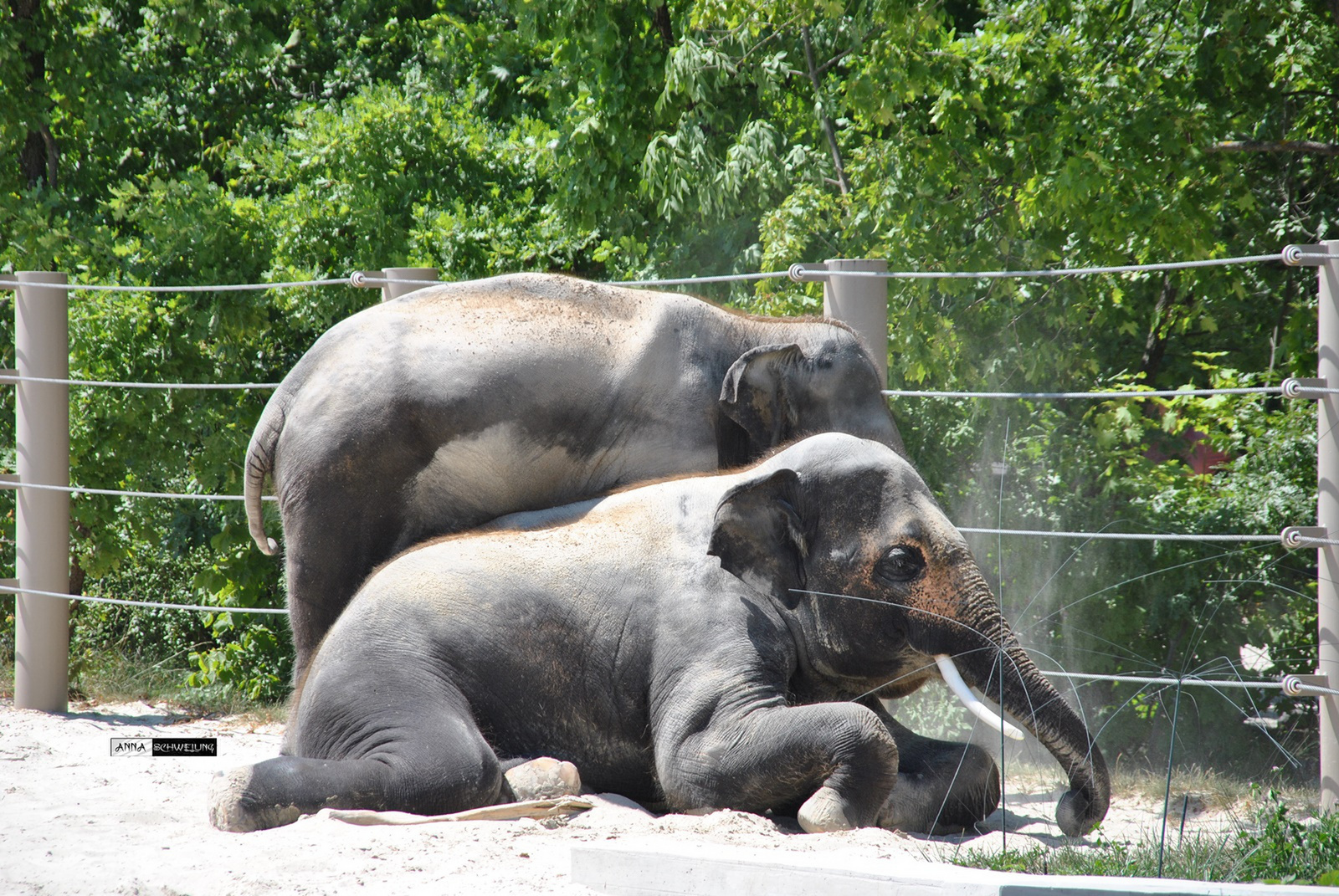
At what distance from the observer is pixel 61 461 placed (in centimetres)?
620

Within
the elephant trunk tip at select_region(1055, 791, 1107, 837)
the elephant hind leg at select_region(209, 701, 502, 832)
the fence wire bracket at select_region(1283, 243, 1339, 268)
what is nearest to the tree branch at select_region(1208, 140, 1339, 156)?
the fence wire bracket at select_region(1283, 243, 1339, 268)

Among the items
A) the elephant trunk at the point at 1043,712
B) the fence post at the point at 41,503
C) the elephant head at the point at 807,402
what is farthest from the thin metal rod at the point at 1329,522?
the fence post at the point at 41,503

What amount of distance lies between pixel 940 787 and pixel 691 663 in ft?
2.53

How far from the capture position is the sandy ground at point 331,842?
305 centimetres

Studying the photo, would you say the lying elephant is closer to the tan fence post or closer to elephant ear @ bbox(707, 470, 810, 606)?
elephant ear @ bbox(707, 470, 810, 606)

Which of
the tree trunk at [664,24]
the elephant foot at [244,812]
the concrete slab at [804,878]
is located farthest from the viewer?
the tree trunk at [664,24]

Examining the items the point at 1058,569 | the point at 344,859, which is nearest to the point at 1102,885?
the point at 344,859


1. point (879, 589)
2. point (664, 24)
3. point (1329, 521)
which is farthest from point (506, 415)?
point (664, 24)

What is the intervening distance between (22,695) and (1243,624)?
5726 mm

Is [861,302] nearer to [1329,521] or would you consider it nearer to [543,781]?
[1329,521]

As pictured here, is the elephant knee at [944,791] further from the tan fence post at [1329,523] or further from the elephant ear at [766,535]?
the tan fence post at [1329,523]

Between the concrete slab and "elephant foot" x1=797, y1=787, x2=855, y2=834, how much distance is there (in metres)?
0.49

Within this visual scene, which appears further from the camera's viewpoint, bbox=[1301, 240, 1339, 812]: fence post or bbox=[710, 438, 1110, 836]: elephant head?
bbox=[1301, 240, 1339, 812]: fence post

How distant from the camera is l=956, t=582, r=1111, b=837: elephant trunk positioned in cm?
371
